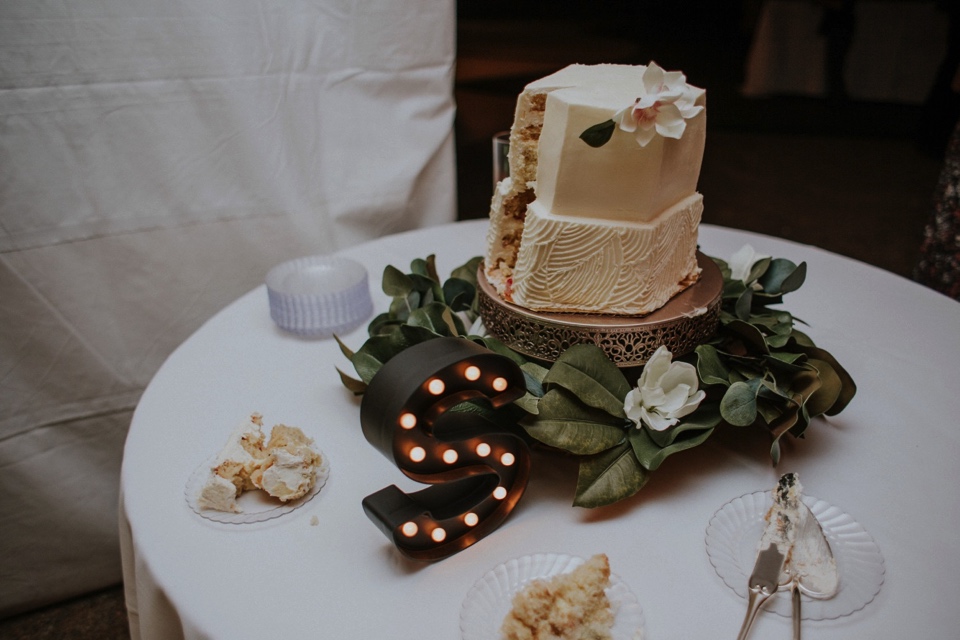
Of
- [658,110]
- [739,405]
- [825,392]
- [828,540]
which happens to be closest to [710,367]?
[739,405]

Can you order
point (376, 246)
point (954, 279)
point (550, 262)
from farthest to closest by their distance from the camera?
point (954, 279) → point (376, 246) → point (550, 262)

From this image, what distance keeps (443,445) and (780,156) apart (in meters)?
4.82

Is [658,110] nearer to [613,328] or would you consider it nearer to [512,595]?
[613,328]

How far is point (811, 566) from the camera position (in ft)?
2.56

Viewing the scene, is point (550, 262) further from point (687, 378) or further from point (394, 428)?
point (394, 428)

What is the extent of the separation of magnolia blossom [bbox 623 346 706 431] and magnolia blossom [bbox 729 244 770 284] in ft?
1.32

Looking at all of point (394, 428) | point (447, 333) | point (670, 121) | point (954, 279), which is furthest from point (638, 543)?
point (954, 279)

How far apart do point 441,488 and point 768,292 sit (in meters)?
0.74

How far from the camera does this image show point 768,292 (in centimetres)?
122

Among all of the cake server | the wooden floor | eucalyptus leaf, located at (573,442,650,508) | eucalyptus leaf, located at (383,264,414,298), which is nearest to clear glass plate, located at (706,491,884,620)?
the cake server

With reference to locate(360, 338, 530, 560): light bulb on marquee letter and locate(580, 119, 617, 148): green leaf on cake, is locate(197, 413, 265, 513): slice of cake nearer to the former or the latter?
locate(360, 338, 530, 560): light bulb on marquee letter

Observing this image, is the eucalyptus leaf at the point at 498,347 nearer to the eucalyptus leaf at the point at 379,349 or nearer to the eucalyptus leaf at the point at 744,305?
the eucalyptus leaf at the point at 379,349

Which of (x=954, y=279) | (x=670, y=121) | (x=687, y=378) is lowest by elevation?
(x=954, y=279)

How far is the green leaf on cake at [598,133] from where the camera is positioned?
0.89 m
